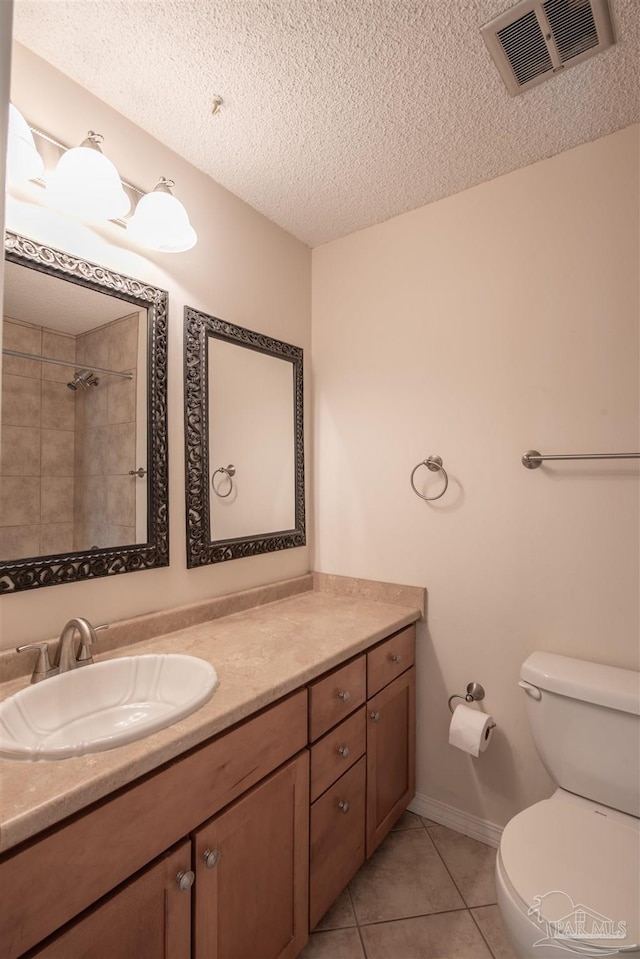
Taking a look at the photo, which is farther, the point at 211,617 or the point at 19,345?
the point at 211,617

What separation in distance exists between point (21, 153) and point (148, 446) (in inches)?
31.0

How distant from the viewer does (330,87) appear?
1.37 meters

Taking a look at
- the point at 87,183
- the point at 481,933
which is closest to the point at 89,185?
the point at 87,183

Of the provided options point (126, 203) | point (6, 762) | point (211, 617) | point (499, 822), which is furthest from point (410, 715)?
point (126, 203)

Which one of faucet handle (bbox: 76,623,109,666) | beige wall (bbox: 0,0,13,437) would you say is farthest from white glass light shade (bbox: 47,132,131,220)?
faucet handle (bbox: 76,623,109,666)

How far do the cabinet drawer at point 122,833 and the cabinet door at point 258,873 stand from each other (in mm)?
62

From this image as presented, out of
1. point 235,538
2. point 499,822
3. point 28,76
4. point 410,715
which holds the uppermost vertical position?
point 28,76

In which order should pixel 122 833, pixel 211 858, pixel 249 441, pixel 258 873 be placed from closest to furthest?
pixel 122 833, pixel 211 858, pixel 258 873, pixel 249 441

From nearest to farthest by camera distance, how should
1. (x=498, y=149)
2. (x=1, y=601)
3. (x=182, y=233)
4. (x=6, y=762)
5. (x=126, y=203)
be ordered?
(x=6, y=762)
(x=1, y=601)
(x=126, y=203)
(x=182, y=233)
(x=498, y=149)

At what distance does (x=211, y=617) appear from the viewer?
1680 mm

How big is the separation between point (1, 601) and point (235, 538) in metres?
0.80

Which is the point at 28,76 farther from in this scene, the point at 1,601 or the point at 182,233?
the point at 1,601

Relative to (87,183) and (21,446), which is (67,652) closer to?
(21,446)

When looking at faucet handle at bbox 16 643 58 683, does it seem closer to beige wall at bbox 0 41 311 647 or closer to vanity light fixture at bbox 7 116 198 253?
beige wall at bbox 0 41 311 647
